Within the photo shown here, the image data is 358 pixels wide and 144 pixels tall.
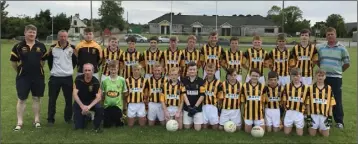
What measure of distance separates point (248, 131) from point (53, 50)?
3801mm

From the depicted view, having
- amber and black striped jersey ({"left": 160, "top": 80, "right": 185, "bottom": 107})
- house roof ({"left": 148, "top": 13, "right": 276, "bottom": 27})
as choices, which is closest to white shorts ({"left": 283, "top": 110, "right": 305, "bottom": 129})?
amber and black striped jersey ({"left": 160, "top": 80, "right": 185, "bottom": 107})

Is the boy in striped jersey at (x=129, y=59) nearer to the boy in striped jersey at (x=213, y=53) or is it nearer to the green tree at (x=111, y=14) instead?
the boy in striped jersey at (x=213, y=53)

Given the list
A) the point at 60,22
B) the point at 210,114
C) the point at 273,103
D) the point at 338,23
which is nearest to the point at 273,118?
the point at 273,103

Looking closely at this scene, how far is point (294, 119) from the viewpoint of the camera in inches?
238

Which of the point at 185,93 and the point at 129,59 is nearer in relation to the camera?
the point at 185,93

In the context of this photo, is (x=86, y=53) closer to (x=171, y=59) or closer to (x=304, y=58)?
(x=171, y=59)

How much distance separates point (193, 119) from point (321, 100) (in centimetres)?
224

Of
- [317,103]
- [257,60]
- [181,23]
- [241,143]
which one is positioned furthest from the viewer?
[181,23]

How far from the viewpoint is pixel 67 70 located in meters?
6.36

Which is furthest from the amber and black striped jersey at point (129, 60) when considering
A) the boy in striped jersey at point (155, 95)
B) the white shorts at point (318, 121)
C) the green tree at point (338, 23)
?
the green tree at point (338, 23)

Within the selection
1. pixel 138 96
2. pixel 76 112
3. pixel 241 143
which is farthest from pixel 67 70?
pixel 241 143

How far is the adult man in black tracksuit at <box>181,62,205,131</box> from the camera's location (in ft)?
20.4

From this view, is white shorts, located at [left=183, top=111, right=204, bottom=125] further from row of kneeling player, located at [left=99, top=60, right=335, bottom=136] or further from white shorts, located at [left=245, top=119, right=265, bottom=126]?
white shorts, located at [left=245, top=119, right=265, bottom=126]

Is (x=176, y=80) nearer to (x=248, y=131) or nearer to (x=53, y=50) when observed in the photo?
(x=248, y=131)
